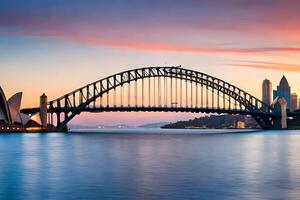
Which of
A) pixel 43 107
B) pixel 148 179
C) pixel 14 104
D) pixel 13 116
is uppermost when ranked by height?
pixel 14 104

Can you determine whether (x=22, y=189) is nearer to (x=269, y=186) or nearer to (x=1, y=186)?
(x=1, y=186)

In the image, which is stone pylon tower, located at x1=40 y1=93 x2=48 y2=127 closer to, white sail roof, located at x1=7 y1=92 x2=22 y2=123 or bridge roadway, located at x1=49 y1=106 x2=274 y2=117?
bridge roadway, located at x1=49 y1=106 x2=274 y2=117

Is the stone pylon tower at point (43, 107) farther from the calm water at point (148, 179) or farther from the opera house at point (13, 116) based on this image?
the calm water at point (148, 179)

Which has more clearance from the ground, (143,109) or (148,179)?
(143,109)

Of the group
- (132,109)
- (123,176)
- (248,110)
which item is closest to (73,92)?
(132,109)

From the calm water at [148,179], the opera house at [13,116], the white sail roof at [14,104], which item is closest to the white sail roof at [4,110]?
the opera house at [13,116]

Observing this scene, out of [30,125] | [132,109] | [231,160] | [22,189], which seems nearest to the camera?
[22,189]

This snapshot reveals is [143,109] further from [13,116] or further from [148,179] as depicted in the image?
[148,179]

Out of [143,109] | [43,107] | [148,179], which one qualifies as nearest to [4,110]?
[43,107]
